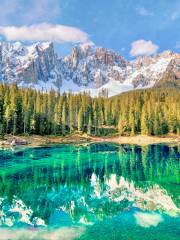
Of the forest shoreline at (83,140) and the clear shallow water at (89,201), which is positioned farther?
the forest shoreline at (83,140)

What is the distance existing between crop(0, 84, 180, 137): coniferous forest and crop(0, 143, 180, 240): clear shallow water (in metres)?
49.8

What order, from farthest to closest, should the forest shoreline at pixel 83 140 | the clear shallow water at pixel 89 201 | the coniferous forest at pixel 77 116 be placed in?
1. the coniferous forest at pixel 77 116
2. the forest shoreline at pixel 83 140
3. the clear shallow water at pixel 89 201

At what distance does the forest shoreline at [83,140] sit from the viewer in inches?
3559

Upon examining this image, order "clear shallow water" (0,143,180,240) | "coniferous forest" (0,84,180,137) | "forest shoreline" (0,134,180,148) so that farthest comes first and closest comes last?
"coniferous forest" (0,84,180,137)
"forest shoreline" (0,134,180,148)
"clear shallow water" (0,143,180,240)

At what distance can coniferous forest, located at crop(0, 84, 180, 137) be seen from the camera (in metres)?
105

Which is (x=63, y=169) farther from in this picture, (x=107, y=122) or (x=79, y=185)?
(x=107, y=122)

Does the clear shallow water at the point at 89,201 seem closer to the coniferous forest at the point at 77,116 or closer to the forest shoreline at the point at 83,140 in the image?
the forest shoreline at the point at 83,140

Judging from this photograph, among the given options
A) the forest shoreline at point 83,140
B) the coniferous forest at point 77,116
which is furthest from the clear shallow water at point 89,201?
the coniferous forest at point 77,116

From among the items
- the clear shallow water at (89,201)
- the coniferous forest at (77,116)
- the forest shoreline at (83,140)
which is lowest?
the clear shallow water at (89,201)

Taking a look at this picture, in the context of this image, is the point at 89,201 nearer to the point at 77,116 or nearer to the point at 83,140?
the point at 83,140

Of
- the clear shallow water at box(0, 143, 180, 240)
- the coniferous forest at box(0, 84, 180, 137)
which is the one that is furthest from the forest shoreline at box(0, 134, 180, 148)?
the clear shallow water at box(0, 143, 180, 240)

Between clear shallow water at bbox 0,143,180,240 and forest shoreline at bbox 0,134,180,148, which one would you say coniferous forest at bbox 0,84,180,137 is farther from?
clear shallow water at bbox 0,143,180,240

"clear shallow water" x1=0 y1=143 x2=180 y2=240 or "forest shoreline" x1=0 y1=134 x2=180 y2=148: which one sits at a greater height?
"forest shoreline" x1=0 y1=134 x2=180 y2=148

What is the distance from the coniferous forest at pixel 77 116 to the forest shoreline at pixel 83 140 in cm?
490
